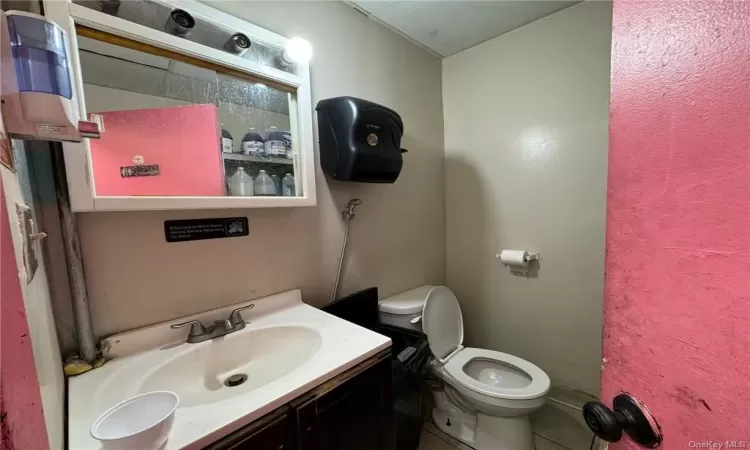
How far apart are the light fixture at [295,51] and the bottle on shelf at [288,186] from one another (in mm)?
468

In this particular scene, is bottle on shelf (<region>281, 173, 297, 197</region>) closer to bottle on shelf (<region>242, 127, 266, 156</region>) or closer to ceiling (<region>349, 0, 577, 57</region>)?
bottle on shelf (<region>242, 127, 266, 156</region>)

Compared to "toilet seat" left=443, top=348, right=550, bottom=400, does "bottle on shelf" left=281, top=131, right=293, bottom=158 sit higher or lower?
higher

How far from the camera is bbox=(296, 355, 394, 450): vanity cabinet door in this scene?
2.49 ft

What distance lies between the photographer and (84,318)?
815 mm

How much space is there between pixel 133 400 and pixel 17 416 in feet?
1.19

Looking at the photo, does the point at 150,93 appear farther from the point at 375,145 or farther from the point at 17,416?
the point at 17,416

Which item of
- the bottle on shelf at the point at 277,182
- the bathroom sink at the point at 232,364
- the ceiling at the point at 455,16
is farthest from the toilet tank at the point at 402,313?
the ceiling at the point at 455,16

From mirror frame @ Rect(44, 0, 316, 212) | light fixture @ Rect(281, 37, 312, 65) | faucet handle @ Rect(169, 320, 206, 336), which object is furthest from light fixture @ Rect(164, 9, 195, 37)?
faucet handle @ Rect(169, 320, 206, 336)

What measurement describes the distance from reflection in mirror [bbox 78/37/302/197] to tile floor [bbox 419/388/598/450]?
1480 mm

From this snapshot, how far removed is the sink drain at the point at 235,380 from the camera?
0.96m

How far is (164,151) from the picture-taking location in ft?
3.17

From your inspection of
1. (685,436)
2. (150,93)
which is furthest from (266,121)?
(685,436)

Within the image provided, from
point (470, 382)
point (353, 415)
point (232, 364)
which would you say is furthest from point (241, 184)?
point (470, 382)

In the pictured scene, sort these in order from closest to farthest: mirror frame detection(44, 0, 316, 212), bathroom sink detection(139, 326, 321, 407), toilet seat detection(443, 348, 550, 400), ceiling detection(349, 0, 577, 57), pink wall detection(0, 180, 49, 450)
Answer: pink wall detection(0, 180, 49, 450), mirror frame detection(44, 0, 316, 212), bathroom sink detection(139, 326, 321, 407), toilet seat detection(443, 348, 550, 400), ceiling detection(349, 0, 577, 57)
